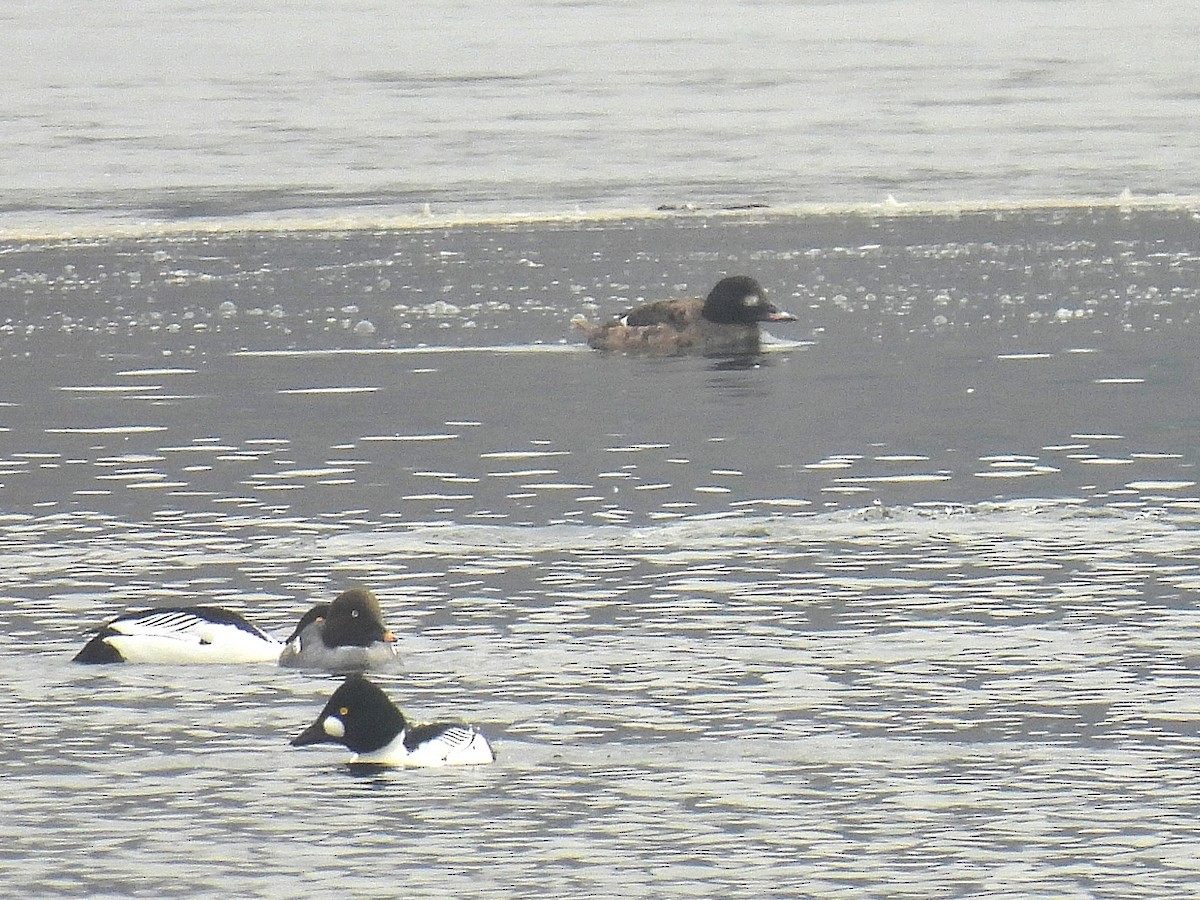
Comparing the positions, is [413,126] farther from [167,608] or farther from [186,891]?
[186,891]

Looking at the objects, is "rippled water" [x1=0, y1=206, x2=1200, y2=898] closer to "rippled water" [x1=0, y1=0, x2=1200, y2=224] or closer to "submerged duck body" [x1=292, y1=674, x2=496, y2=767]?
"submerged duck body" [x1=292, y1=674, x2=496, y2=767]

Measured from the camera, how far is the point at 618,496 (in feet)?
46.6

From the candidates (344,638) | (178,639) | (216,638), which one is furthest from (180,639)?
(344,638)

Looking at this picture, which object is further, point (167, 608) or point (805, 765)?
point (167, 608)

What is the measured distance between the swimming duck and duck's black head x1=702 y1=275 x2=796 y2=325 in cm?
1028

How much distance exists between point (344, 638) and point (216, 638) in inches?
21.8

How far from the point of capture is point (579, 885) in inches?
311

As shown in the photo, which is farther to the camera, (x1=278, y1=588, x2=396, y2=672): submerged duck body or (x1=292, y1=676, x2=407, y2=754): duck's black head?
(x1=278, y1=588, x2=396, y2=672): submerged duck body

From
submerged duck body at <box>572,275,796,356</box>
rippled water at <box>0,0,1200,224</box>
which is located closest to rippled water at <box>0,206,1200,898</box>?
submerged duck body at <box>572,275,796,356</box>

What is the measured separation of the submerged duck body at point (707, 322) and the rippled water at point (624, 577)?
0.97 ft

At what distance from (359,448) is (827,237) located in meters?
11.2

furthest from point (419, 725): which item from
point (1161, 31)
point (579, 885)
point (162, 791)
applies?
point (1161, 31)

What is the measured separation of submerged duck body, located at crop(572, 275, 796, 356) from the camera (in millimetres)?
20484

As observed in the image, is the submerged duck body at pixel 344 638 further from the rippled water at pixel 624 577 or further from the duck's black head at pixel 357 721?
the duck's black head at pixel 357 721
